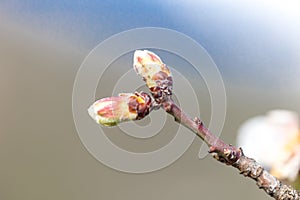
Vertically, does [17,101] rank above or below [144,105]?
above

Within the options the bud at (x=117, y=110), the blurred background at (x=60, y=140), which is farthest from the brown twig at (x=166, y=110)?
the blurred background at (x=60, y=140)

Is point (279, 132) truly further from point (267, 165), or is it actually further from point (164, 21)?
point (164, 21)

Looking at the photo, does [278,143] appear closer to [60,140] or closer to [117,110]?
[117,110]

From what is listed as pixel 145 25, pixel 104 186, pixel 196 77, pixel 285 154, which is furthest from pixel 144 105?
pixel 104 186

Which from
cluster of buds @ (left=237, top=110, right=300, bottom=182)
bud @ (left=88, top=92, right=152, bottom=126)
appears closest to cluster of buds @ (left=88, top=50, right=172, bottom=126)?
bud @ (left=88, top=92, right=152, bottom=126)

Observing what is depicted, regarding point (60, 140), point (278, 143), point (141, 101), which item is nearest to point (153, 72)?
point (141, 101)

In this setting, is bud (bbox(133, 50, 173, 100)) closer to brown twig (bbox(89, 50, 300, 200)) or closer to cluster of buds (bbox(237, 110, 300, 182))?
brown twig (bbox(89, 50, 300, 200))
